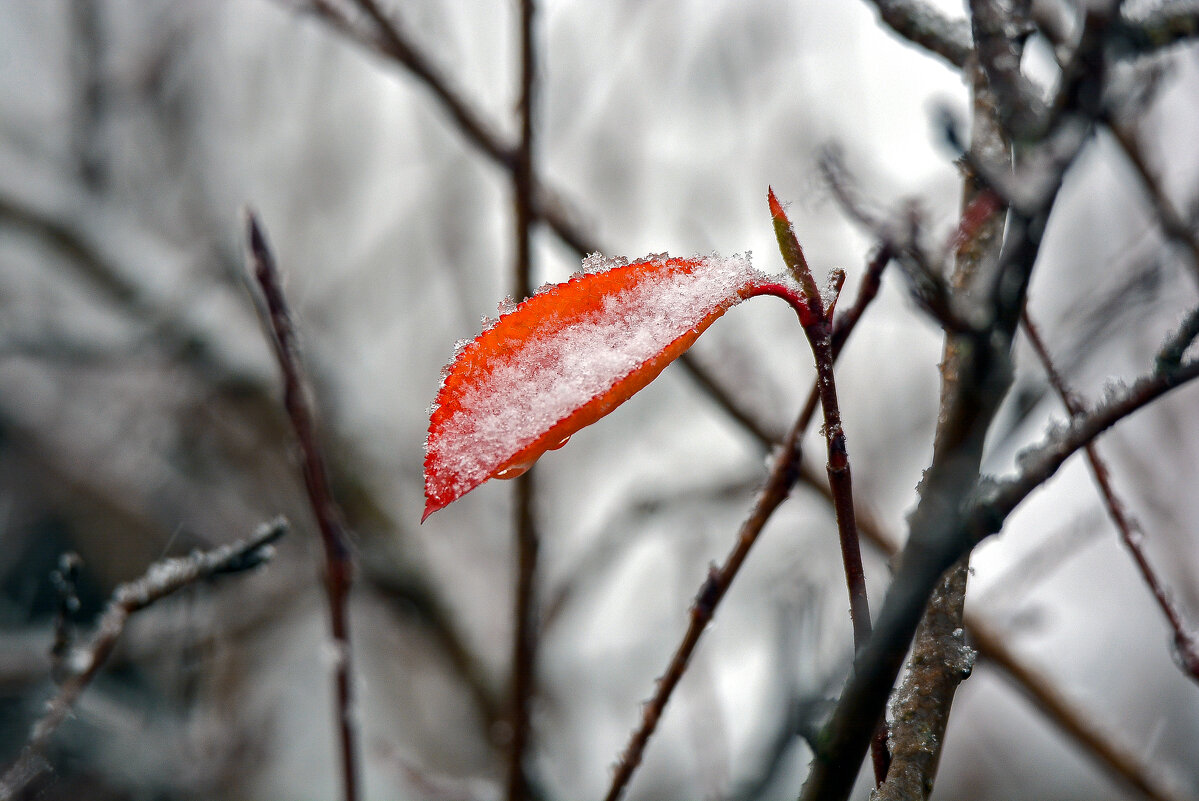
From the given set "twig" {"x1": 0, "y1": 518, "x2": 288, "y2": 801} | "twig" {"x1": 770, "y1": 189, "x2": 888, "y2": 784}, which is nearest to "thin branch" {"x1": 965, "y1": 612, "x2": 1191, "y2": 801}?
"twig" {"x1": 770, "y1": 189, "x2": 888, "y2": 784}

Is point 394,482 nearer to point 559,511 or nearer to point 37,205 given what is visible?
point 559,511

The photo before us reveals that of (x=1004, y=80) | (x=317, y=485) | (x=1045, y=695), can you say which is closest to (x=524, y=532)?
(x=317, y=485)

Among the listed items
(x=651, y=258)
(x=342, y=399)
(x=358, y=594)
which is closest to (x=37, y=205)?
(x=342, y=399)

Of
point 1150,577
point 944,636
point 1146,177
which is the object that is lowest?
point 944,636

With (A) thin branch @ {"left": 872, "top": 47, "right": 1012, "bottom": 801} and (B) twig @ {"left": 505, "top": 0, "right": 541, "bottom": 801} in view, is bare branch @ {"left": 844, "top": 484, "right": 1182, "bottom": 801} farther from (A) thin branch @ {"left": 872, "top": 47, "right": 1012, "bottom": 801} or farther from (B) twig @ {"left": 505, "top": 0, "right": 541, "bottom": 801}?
(A) thin branch @ {"left": 872, "top": 47, "right": 1012, "bottom": 801}

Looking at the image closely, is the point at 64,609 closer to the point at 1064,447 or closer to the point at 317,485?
the point at 317,485

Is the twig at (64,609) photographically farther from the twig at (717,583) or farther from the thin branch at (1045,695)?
the thin branch at (1045,695)

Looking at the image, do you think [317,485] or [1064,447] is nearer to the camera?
[1064,447]
